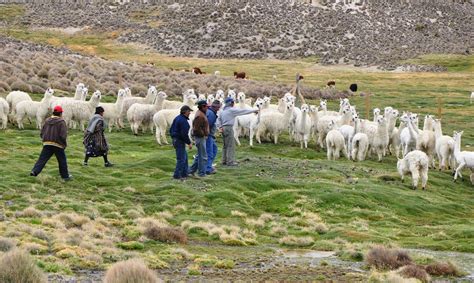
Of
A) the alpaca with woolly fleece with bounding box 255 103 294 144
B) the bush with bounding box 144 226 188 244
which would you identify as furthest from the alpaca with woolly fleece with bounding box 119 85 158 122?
the bush with bounding box 144 226 188 244

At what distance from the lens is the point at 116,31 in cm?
11519

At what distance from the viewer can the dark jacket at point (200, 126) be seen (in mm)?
22219

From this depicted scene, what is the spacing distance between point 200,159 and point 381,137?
9.92 meters

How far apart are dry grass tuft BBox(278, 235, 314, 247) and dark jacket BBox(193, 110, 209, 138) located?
6.32 m

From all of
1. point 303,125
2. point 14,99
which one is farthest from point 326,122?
point 14,99

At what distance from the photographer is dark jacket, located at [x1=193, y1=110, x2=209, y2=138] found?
2222 cm

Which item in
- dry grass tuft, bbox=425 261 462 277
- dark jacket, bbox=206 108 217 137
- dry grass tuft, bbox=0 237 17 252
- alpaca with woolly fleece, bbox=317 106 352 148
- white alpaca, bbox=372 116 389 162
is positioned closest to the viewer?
dry grass tuft, bbox=0 237 17 252

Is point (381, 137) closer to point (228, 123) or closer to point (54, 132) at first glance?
point (228, 123)

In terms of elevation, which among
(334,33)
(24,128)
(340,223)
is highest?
(334,33)

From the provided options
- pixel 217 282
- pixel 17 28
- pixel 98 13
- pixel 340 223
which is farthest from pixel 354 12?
pixel 217 282

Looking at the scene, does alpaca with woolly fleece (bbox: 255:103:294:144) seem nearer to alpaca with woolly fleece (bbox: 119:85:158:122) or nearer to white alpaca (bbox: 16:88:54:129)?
alpaca with woolly fleece (bbox: 119:85:158:122)

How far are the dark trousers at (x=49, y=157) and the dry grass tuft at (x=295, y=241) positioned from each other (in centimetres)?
697

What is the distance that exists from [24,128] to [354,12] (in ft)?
298

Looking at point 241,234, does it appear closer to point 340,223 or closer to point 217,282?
point 340,223
